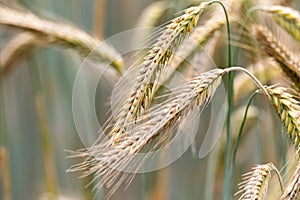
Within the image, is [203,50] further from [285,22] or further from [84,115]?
[84,115]

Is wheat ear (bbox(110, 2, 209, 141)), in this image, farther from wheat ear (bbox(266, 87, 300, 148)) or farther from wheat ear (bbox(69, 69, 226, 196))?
wheat ear (bbox(266, 87, 300, 148))

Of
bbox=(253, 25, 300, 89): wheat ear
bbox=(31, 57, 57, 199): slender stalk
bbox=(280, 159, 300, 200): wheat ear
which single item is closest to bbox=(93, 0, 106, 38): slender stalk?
bbox=(31, 57, 57, 199): slender stalk

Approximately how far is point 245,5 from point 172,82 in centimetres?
18

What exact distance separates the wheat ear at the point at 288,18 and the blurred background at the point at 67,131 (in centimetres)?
28

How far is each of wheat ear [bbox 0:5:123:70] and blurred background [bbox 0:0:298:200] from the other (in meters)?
0.05

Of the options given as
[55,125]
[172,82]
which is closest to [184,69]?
[172,82]

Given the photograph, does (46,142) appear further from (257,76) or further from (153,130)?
(153,130)

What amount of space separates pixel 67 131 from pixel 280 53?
0.84m

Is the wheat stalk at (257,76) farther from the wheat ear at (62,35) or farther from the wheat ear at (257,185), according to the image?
the wheat ear at (257,185)

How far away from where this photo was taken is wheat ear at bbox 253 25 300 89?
114cm

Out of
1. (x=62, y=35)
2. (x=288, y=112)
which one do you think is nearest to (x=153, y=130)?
Result: (x=288, y=112)

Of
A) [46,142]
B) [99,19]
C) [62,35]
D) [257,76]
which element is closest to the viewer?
[62,35]

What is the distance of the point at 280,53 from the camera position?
116 centimetres

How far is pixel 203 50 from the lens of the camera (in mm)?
1234
